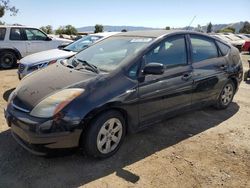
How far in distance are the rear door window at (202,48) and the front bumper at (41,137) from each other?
2.50 meters

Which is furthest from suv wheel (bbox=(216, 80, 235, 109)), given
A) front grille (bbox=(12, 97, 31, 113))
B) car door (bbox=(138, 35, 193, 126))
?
front grille (bbox=(12, 97, 31, 113))

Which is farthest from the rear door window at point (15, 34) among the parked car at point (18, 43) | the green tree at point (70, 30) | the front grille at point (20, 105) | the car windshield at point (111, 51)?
the green tree at point (70, 30)

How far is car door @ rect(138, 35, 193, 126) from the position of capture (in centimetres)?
396

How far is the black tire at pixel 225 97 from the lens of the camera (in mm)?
5609

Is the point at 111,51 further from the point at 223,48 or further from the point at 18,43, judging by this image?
the point at 18,43

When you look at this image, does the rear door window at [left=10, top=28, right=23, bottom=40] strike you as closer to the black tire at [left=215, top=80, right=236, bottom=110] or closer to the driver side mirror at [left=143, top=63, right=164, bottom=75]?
the black tire at [left=215, top=80, right=236, bottom=110]

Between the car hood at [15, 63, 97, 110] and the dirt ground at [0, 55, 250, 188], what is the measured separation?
766 millimetres

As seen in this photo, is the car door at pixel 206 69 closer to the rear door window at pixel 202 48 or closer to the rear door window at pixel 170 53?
the rear door window at pixel 202 48

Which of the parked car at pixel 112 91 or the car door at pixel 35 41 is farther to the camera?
the car door at pixel 35 41

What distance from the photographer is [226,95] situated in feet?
18.8

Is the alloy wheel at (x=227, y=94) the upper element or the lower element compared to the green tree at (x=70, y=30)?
lower

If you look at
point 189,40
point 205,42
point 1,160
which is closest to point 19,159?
point 1,160

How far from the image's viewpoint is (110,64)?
396 centimetres

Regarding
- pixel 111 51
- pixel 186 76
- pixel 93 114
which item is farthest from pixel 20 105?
pixel 186 76
